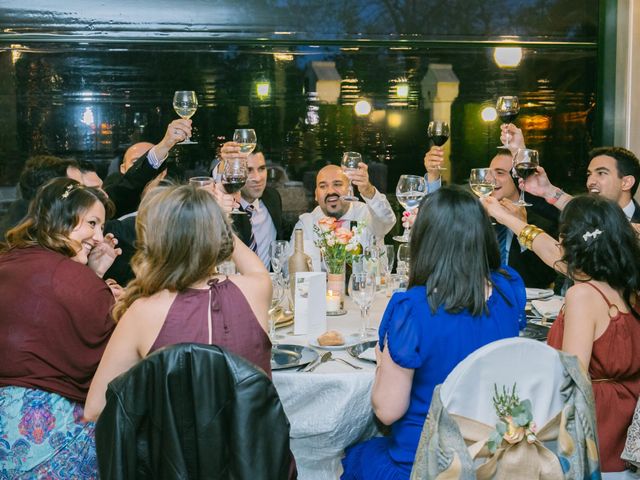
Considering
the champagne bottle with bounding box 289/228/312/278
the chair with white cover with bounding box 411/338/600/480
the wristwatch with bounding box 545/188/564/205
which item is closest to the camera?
the chair with white cover with bounding box 411/338/600/480

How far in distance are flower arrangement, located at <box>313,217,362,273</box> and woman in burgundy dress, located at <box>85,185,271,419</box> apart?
116cm

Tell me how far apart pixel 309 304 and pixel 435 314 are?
88 cm

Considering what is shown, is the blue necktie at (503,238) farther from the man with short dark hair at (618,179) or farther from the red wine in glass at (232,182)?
the red wine in glass at (232,182)

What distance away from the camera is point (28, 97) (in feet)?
17.9

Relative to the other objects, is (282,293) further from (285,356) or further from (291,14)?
(291,14)

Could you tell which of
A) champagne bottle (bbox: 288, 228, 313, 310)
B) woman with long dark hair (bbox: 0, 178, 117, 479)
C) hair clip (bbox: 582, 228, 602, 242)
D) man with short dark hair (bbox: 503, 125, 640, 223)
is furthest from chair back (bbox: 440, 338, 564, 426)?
man with short dark hair (bbox: 503, 125, 640, 223)

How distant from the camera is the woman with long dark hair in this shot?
95.8 inches

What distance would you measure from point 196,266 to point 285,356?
28.2 inches

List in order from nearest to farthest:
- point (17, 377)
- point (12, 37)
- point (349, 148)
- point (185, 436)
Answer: point (185, 436) < point (17, 377) < point (12, 37) < point (349, 148)

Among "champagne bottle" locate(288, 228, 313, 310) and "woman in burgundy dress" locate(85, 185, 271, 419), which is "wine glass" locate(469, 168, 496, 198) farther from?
"woman in burgundy dress" locate(85, 185, 271, 419)

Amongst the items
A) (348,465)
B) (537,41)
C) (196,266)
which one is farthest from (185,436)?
(537,41)

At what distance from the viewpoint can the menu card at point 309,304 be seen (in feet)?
9.91

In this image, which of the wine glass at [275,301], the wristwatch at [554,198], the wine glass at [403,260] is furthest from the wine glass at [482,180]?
the wine glass at [275,301]

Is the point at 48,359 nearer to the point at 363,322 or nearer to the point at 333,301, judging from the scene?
the point at 363,322
